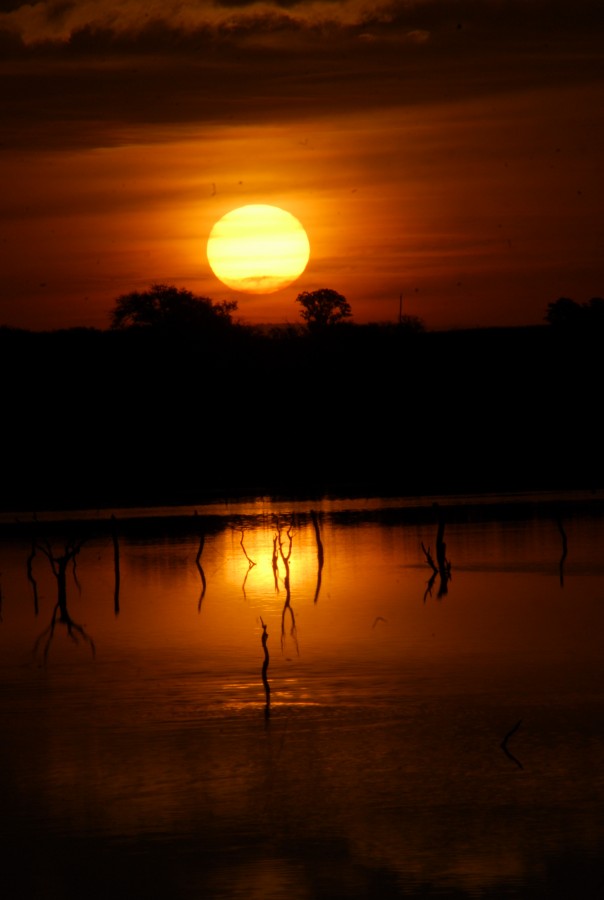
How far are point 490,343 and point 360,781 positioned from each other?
60.3 metres

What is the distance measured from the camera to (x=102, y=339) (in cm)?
7544

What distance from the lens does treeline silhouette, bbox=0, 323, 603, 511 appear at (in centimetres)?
4858

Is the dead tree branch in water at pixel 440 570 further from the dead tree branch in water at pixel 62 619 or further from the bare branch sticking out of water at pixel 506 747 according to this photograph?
the bare branch sticking out of water at pixel 506 747

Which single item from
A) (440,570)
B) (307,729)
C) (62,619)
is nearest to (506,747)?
(307,729)

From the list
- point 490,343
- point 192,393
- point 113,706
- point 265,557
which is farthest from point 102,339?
point 113,706

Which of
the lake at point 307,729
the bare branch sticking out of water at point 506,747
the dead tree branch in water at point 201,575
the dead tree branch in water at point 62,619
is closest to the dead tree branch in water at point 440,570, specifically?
the lake at point 307,729

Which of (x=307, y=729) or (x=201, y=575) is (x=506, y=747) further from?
(x=201, y=575)

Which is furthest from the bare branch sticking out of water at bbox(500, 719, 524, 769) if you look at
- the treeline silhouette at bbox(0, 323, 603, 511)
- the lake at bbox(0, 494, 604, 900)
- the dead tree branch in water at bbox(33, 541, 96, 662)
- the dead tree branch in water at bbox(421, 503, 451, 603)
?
the treeline silhouette at bbox(0, 323, 603, 511)

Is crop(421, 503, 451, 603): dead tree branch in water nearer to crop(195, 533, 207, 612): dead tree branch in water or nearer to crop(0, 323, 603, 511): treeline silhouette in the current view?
crop(195, 533, 207, 612): dead tree branch in water

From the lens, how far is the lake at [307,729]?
1044 centimetres

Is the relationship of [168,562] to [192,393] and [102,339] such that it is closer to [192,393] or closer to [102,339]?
[192,393]

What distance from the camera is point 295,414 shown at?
60.2m

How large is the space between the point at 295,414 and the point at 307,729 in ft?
151

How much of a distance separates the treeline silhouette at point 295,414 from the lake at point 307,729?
1823 cm
